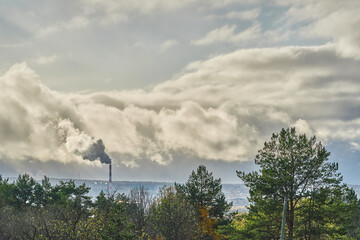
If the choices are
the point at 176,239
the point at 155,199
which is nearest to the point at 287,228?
the point at 176,239

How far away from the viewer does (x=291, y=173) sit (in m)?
42.9

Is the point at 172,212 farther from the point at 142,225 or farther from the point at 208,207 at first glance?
the point at 208,207

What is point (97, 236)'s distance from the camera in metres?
43.6

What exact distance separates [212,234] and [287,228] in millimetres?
24829

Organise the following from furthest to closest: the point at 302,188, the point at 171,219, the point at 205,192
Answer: the point at 205,192 → the point at 171,219 → the point at 302,188

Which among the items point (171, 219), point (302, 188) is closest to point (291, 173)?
point (302, 188)

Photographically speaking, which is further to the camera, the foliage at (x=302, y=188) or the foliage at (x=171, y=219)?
the foliage at (x=171, y=219)

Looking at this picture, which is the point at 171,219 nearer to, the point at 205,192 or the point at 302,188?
the point at 205,192

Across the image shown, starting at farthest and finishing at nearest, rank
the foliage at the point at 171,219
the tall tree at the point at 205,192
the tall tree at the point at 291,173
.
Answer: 1. the tall tree at the point at 205,192
2. the foliage at the point at 171,219
3. the tall tree at the point at 291,173

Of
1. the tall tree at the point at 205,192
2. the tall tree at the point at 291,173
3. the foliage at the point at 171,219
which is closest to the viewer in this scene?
the tall tree at the point at 291,173

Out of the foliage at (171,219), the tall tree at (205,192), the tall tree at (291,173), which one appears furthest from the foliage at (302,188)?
the tall tree at (205,192)

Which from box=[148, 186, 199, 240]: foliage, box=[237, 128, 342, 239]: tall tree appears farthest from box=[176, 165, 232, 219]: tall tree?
box=[237, 128, 342, 239]: tall tree

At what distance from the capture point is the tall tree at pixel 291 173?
4247 centimetres

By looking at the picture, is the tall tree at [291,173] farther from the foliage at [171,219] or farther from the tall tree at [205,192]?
the tall tree at [205,192]
